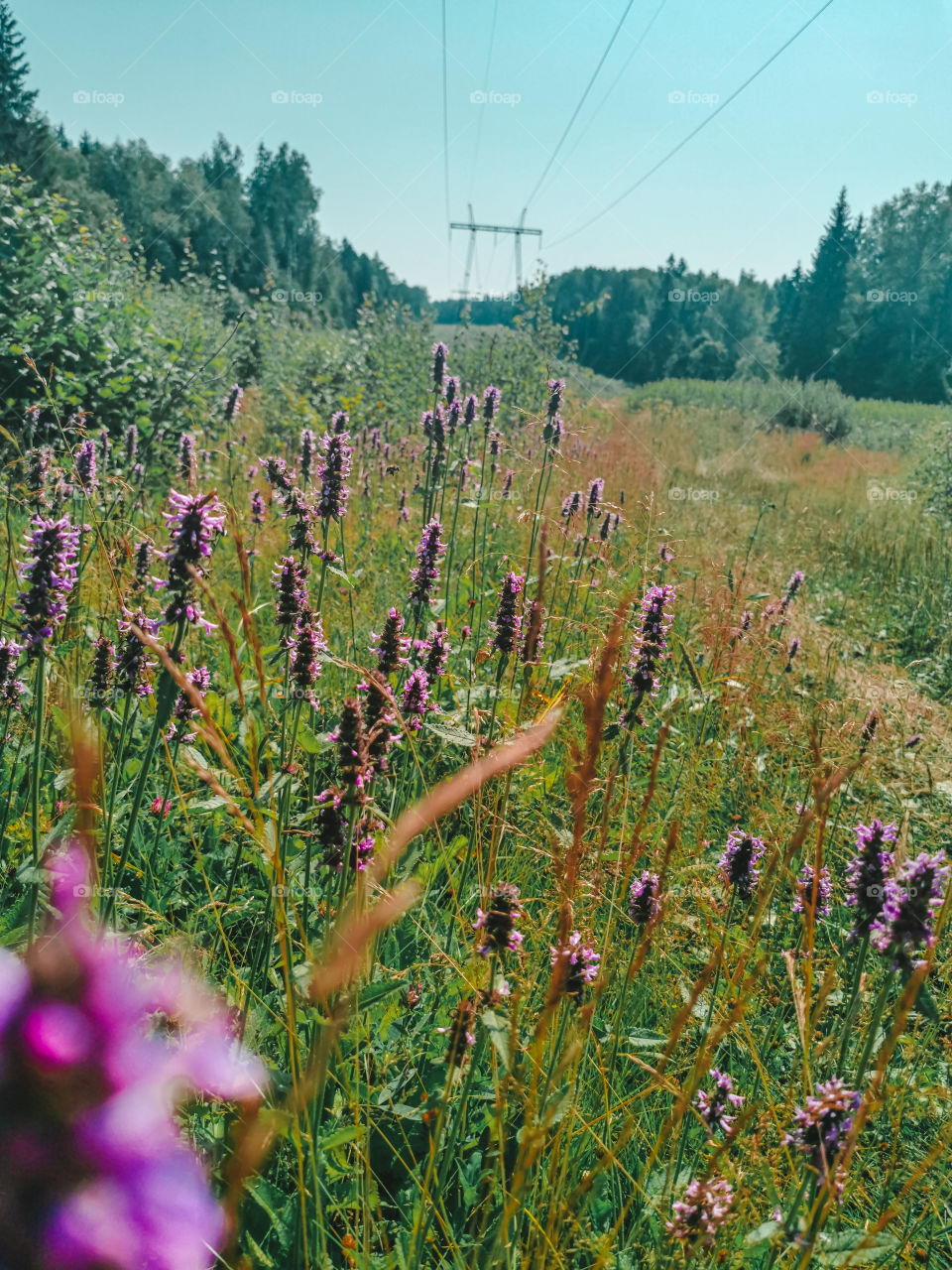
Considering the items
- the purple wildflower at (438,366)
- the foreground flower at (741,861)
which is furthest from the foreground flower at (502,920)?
the purple wildflower at (438,366)

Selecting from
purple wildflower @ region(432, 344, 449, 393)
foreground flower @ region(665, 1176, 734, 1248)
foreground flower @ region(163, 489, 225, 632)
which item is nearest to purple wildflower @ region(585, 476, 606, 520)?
purple wildflower @ region(432, 344, 449, 393)

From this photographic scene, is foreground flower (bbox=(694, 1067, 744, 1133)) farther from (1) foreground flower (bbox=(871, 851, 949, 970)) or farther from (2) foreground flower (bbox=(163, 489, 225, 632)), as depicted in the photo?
(2) foreground flower (bbox=(163, 489, 225, 632))

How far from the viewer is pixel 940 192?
5131 centimetres

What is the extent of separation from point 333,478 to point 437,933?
1.79m

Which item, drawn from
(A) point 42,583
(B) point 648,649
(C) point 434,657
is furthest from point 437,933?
(A) point 42,583

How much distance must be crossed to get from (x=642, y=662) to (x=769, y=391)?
3030 centimetres

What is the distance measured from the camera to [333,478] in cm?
304

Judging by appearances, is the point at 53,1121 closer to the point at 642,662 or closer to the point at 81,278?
the point at 642,662

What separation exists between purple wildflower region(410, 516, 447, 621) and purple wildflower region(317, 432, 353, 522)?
1.65 ft

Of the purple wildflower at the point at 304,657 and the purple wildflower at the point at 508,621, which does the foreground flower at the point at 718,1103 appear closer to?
the purple wildflower at the point at 508,621

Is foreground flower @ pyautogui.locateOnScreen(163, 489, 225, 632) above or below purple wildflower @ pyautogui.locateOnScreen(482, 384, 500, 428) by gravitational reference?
below

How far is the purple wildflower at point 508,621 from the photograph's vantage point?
2152 mm

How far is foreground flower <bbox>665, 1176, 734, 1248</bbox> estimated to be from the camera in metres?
1.16

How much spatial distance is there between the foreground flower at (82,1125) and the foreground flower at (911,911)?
136 centimetres
